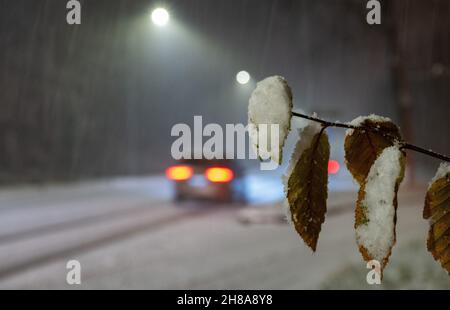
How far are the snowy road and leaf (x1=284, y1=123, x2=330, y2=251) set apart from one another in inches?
226

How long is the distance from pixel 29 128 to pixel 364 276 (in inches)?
881

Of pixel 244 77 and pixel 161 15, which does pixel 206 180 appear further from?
pixel 244 77

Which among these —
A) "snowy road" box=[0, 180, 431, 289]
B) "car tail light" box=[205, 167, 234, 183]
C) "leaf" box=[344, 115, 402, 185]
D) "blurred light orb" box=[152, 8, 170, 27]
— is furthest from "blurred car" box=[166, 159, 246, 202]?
"leaf" box=[344, 115, 402, 185]

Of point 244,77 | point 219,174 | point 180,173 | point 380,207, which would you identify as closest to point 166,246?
point 180,173

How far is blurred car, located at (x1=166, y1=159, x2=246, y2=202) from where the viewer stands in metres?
14.2

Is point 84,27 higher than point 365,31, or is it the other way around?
point 84,27

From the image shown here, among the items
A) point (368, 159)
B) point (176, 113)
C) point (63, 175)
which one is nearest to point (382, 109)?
point (176, 113)

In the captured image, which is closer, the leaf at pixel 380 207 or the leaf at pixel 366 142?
the leaf at pixel 380 207

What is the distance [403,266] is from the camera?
21.9ft

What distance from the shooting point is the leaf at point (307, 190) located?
0.76 meters

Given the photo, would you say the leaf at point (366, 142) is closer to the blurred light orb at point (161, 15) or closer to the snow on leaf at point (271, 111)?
the snow on leaf at point (271, 111)

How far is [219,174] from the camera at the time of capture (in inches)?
570

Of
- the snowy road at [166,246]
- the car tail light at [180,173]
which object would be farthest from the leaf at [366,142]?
the car tail light at [180,173]

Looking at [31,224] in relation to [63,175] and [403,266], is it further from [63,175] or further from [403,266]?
[63,175]
